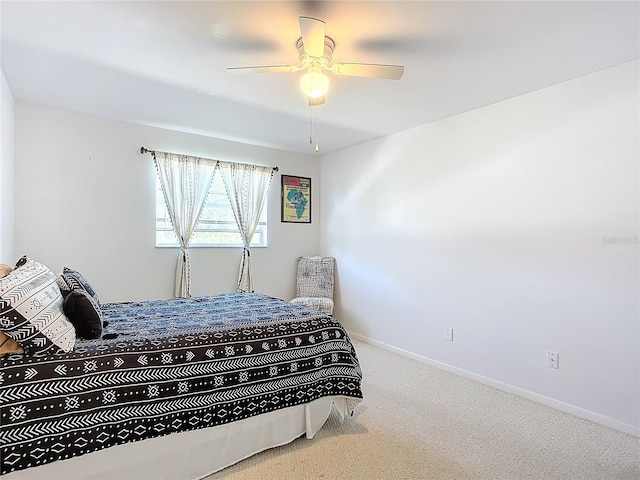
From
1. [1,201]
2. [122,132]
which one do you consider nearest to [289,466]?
[1,201]

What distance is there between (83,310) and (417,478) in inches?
77.7

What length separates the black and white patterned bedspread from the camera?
1.52 meters

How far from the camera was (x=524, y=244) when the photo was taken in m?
3.02

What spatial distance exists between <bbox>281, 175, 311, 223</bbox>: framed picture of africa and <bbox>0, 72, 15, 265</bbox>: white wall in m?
2.83

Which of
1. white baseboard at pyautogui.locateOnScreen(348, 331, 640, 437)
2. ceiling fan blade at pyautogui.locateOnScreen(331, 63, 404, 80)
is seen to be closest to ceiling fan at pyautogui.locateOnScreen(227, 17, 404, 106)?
ceiling fan blade at pyautogui.locateOnScreen(331, 63, 404, 80)

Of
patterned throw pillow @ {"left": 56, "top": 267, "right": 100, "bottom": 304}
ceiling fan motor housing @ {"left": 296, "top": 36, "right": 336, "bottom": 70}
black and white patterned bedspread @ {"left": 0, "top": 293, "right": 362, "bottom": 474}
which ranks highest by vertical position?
ceiling fan motor housing @ {"left": 296, "top": 36, "right": 336, "bottom": 70}

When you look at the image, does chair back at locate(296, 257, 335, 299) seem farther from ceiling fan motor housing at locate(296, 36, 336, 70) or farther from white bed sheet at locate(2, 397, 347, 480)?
ceiling fan motor housing at locate(296, 36, 336, 70)

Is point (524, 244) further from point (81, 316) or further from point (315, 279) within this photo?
point (81, 316)

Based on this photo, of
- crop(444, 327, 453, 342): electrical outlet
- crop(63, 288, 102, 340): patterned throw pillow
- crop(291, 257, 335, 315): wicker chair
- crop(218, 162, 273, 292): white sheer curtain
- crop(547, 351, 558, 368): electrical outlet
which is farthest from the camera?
crop(291, 257, 335, 315): wicker chair

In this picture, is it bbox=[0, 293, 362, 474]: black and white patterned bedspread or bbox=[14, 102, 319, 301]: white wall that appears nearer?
bbox=[0, 293, 362, 474]: black and white patterned bedspread

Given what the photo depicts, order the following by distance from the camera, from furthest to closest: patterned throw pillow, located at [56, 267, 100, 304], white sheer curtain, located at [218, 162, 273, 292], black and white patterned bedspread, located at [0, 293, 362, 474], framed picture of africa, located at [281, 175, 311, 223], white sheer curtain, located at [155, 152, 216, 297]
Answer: framed picture of africa, located at [281, 175, 311, 223] < white sheer curtain, located at [218, 162, 273, 292] < white sheer curtain, located at [155, 152, 216, 297] < patterned throw pillow, located at [56, 267, 100, 304] < black and white patterned bedspread, located at [0, 293, 362, 474]

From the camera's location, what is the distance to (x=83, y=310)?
1.93 meters

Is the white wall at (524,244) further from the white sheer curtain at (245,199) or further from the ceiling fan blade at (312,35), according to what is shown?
the ceiling fan blade at (312,35)

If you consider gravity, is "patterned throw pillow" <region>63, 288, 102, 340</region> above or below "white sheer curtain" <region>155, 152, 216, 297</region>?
below
